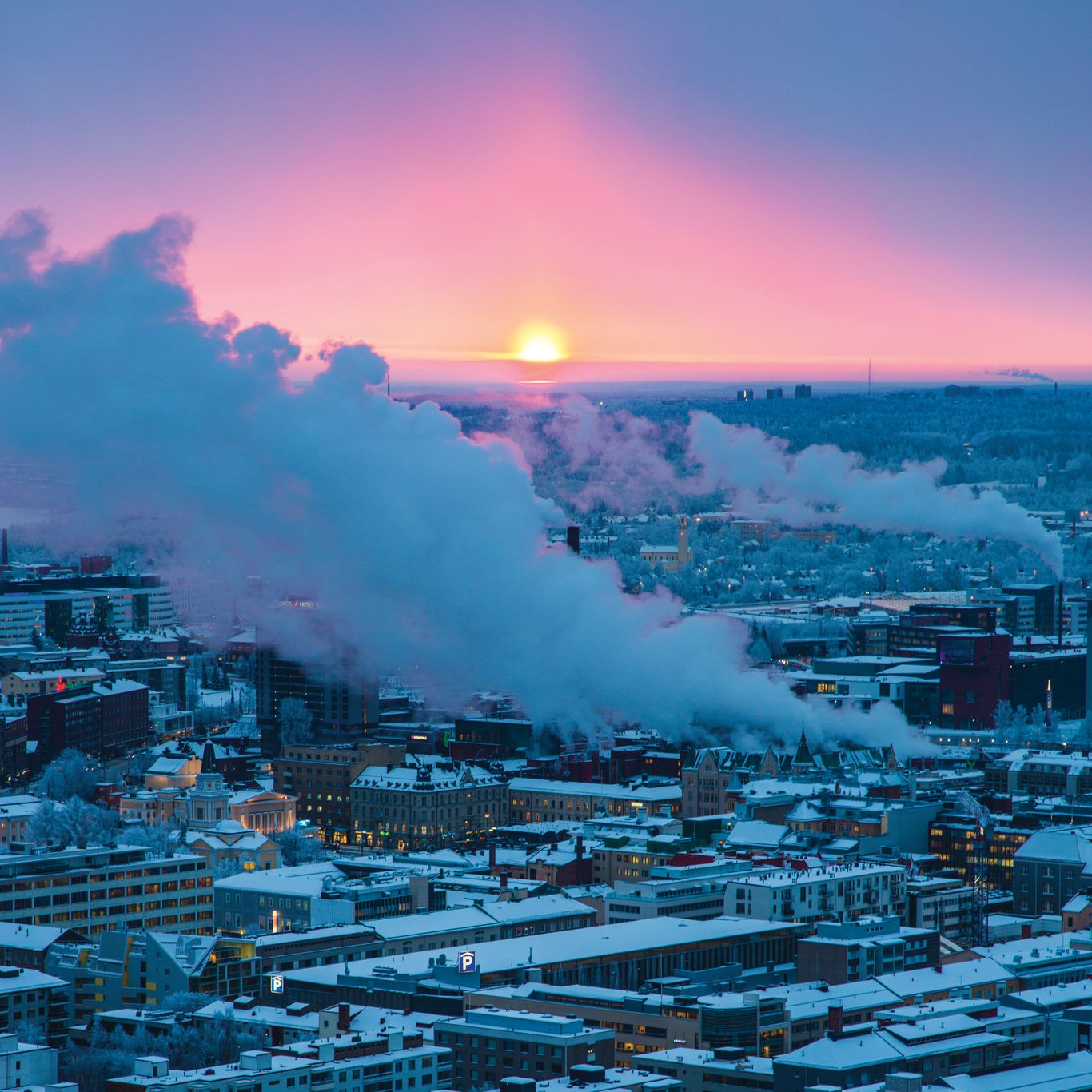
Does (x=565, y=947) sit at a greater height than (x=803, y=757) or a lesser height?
lesser

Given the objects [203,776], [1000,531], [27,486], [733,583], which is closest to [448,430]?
[203,776]

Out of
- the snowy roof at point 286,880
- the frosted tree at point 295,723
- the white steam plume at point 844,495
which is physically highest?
the white steam plume at point 844,495

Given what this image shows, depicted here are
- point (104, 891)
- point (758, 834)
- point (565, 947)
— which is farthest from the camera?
point (758, 834)

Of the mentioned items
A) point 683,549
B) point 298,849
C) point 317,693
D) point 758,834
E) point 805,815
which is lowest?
point 298,849

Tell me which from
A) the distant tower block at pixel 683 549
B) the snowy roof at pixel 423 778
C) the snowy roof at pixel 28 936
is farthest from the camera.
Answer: the distant tower block at pixel 683 549

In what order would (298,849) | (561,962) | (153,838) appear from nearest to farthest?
(561,962) → (153,838) → (298,849)

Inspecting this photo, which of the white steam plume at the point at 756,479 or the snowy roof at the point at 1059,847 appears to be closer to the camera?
the snowy roof at the point at 1059,847

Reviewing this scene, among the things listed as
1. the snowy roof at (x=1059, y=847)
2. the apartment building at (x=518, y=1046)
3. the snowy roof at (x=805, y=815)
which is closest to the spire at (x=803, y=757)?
the snowy roof at (x=805, y=815)

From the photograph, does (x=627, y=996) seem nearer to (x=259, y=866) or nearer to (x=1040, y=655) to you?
(x=259, y=866)

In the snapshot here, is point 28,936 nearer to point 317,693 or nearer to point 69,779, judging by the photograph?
point 69,779

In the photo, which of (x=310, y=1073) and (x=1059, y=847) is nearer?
(x=310, y=1073)

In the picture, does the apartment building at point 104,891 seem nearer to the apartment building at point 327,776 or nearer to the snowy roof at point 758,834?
the snowy roof at point 758,834

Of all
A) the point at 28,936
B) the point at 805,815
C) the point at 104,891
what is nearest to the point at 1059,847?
the point at 805,815

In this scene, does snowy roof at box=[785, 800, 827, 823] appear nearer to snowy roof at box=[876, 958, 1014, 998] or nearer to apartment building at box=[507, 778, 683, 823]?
apartment building at box=[507, 778, 683, 823]
